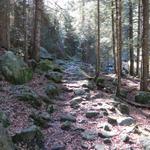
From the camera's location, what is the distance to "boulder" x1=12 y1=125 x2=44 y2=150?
29.0 ft

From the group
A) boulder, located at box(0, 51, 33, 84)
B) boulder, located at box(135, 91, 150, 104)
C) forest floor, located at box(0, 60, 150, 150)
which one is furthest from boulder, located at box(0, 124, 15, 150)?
boulder, located at box(135, 91, 150, 104)

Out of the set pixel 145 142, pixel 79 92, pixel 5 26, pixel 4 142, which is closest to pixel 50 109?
pixel 79 92

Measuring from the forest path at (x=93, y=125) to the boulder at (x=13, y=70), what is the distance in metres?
2.09

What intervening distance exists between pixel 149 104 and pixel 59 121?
271 inches

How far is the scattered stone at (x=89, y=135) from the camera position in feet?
33.9

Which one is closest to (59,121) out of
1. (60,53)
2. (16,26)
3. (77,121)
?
(77,121)

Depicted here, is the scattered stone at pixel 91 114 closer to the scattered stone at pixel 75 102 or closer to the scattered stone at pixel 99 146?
the scattered stone at pixel 75 102

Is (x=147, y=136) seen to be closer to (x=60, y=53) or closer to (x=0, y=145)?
(x=0, y=145)

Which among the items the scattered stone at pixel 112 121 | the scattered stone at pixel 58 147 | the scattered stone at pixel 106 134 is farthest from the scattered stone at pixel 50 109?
the scattered stone at pixel 58 147

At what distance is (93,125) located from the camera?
1156cm

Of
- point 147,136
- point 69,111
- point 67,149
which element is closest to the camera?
point 67,149

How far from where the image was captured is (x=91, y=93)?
16312 millimetres

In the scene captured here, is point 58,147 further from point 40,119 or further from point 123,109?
point 123,109

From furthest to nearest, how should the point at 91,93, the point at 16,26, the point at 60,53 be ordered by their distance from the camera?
the point at 60,53, the point at 16,26, the point at 91,93
